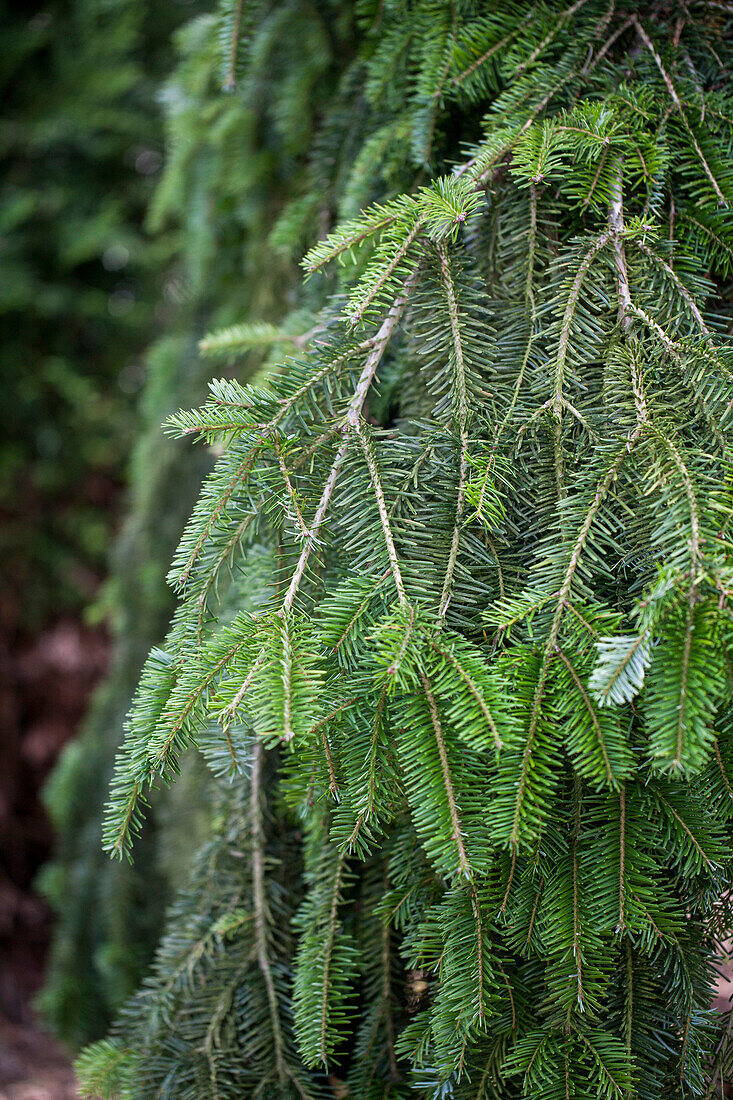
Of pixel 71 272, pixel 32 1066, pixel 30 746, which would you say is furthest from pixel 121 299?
pixel 32 1066

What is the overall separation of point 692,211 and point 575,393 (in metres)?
0.24

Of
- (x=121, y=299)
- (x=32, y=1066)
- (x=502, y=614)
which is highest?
(x=502, y=614)

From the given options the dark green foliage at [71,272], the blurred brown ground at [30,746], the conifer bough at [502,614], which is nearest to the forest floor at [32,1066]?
the blurred brown ground at [30,746]

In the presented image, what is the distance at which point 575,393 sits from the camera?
72cm

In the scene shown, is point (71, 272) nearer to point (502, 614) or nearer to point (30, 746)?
point (30, 746)

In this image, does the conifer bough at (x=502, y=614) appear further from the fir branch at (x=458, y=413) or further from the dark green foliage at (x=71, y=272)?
the dark green foliage at (x=71, y=272)

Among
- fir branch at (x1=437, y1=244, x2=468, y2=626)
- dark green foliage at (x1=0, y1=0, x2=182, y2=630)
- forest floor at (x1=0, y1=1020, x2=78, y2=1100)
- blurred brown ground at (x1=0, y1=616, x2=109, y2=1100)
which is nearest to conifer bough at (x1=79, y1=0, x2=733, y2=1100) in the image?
fir branch at (x1=437, y1=244, x2=468, y2=626)

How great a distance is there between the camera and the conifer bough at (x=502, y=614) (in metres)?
0.56

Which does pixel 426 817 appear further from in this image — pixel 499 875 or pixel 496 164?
pixel 496 164

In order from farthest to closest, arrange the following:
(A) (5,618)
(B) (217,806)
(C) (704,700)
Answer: (A) (5,618)
(B) (217,806)
(C) (704,700)

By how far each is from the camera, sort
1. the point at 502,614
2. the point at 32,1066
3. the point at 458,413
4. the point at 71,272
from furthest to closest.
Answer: the point at 71,272, the point at 32,1066, the point at 458,413, the point at 502,614

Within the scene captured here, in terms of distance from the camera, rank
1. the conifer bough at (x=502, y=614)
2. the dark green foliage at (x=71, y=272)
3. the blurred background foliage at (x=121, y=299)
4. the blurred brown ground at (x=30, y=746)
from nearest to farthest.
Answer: the conifer bough at (x=502, y=614) < the blurred background foliage at (x=121, y=299) < the dark green foliage at (x=71, y=272) < the blurred brown ground at (x=30, y=746)

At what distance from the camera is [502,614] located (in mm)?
583

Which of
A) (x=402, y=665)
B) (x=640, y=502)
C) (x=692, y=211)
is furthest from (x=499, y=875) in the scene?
(x=692, y=211)
